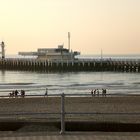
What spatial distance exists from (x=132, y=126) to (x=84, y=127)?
128 cm

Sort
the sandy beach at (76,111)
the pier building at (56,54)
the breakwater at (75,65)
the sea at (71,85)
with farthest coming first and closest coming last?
1. the pier building at (56,54)
2. the breakwater at (75,65)
3. the sea at (71,85)
4. the sandy beach at (76,111)

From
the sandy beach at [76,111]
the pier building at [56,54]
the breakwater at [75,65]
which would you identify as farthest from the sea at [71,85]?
the pier building at [56,54]

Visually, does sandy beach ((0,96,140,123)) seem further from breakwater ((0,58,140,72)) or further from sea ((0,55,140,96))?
breakwater ((0,58,140,72))

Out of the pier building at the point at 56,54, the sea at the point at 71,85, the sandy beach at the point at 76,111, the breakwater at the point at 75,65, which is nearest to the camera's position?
the sandy beach at the point at 76,111

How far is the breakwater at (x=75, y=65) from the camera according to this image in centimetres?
8402

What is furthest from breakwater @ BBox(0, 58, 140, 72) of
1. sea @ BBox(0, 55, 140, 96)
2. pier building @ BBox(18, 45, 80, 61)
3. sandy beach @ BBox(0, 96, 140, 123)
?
sandy beach @ BBox(0, 96, 140, 123)

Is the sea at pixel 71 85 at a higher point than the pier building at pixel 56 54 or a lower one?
lower

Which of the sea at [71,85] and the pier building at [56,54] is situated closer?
the sea at [71,85]

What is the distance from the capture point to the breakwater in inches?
3308

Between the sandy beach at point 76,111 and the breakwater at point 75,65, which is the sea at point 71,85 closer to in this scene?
the sandy beach at point 76,111

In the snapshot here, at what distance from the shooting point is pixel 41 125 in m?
10.9

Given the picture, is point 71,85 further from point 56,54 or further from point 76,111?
point 56,54

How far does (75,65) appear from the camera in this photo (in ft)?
294

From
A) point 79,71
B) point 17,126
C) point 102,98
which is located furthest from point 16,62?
point 17,126
